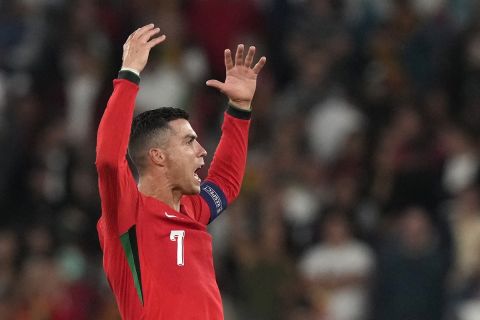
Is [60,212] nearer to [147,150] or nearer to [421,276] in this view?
[421,276]

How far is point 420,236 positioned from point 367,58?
2.44m

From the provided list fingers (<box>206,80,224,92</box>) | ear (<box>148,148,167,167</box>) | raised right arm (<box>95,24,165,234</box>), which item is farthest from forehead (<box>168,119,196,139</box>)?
raised right arm (<box>95,24,165,234</box>)

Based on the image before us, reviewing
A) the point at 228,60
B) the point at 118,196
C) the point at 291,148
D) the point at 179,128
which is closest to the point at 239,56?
the point at 228,60

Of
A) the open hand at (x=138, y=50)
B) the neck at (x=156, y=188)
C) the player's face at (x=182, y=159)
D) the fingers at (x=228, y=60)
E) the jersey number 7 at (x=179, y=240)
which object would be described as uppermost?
the open hand at (x=138, y=50)

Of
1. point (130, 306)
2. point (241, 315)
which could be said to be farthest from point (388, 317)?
point (130, 306)

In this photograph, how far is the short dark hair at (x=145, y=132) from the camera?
570 centimetres

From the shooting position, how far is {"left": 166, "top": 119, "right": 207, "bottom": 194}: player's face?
5.73 m

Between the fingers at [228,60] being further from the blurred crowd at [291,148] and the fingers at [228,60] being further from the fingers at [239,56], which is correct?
the blurred crowd at [291,148]

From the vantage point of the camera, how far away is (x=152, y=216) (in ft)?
18.5

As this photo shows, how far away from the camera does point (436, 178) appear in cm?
1017

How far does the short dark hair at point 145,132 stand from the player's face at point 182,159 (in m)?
0.05

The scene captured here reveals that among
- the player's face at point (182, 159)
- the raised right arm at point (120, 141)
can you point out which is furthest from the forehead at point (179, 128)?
the raised right arm at point (120, 141)

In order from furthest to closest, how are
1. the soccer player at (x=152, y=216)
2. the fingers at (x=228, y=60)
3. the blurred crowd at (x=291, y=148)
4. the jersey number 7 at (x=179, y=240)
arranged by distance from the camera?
the blurred crowd at (x=291, y=148), the fingers at (x=228, y=60), the jersey number 7 at (x=179, y=240), the soccer player at (x=152, y=216)

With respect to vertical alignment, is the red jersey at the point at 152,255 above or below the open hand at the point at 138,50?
below
